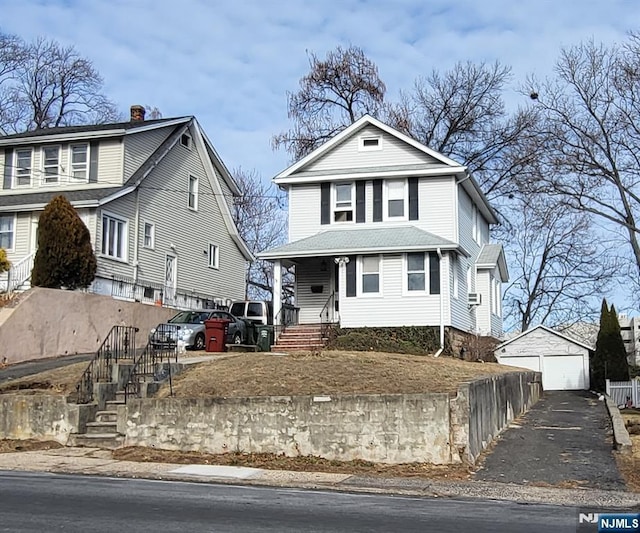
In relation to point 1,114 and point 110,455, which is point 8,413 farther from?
point 1,114

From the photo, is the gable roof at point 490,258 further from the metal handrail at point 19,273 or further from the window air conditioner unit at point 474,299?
the metal handrail at point 19,273

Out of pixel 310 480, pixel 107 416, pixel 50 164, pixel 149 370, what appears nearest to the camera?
pixel 310 480

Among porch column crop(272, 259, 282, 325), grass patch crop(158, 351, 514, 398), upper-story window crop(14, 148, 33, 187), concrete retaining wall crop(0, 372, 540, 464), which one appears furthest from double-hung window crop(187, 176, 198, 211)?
concrete retaining wall crop(0, 372, 540, 464)

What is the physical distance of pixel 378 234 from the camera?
30078 millimetres

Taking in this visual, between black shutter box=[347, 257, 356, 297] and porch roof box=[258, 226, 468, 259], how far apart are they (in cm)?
63

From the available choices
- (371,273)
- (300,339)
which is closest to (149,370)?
(300,339)

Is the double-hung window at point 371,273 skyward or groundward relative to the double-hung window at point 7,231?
groundward

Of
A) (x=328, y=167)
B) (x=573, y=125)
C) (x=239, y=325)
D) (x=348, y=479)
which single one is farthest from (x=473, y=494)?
(x=573, y=125)

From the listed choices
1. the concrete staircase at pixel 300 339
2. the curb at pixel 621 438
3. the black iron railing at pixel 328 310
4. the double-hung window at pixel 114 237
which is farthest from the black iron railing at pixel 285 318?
the curb at pixel 621 438

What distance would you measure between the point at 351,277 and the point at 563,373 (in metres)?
13.9

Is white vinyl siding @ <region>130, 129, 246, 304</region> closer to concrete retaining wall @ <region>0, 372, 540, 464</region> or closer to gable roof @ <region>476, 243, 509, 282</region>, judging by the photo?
gable roof @ <region>476, 243, 509, 282</region>

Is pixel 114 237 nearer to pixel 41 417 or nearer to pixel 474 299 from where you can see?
pixel 474 299

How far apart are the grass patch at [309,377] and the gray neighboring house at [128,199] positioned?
1349 cm

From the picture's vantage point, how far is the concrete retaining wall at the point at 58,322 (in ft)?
80.1
